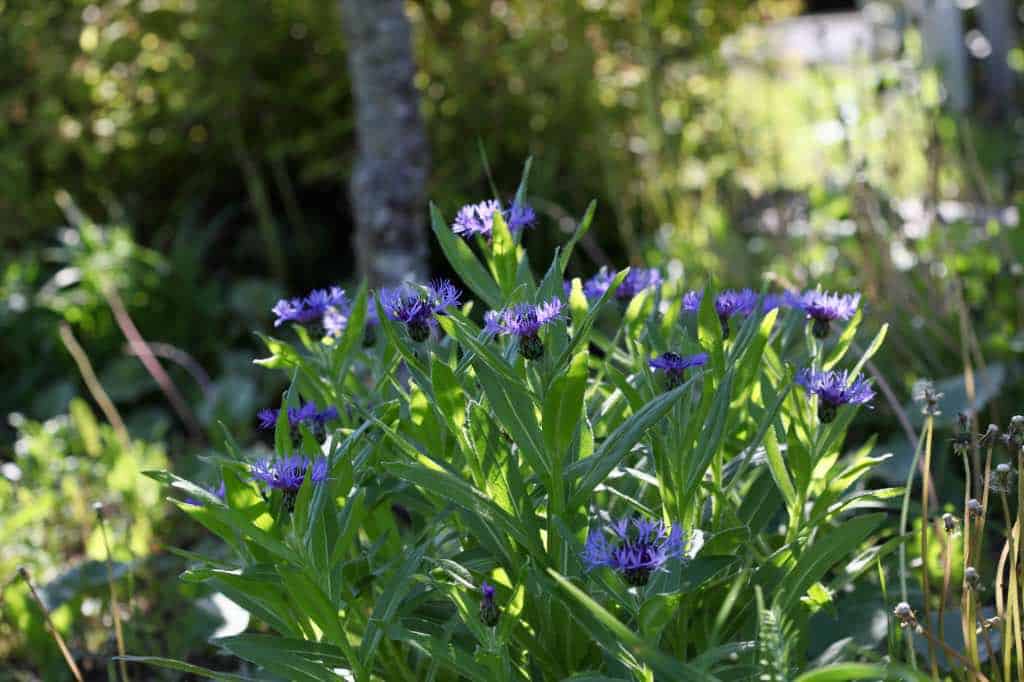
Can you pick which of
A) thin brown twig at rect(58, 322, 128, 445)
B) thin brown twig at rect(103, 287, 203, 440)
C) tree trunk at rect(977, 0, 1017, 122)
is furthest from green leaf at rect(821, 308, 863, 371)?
tree trunk at rect(977, 0, 1017, 122)

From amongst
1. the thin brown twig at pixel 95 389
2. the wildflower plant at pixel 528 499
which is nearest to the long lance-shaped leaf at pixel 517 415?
the wildflower plant at pixel 528 499

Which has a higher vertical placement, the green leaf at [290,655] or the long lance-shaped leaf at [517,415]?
the long lance-shaped leaf at [517,415]

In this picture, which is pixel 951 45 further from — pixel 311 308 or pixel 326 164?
pixel 311 308

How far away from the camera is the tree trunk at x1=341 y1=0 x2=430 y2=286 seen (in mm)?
3188

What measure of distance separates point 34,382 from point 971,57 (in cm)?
490

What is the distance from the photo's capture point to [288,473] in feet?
3.88

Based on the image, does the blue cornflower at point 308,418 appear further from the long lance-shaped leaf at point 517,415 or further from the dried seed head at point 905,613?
the dried seed head at point 905,613

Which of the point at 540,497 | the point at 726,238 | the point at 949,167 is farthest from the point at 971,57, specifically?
the point at 540,497

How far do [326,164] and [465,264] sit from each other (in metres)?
3.03

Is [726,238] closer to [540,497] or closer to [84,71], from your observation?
[540,497]

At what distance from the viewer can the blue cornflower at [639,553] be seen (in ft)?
3.33

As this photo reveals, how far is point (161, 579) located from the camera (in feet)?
7.75

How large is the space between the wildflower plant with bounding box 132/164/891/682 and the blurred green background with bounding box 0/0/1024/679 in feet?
4.89

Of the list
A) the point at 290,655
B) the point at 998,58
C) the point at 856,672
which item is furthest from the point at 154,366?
the point at 998,58
